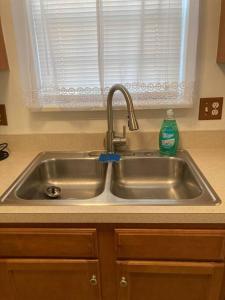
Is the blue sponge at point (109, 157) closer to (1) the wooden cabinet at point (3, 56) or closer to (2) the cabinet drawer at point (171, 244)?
(2) the cabinet drawer at point (171, 244)

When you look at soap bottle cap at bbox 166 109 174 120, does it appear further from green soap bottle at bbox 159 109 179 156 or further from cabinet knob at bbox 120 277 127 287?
cabinet knob at bbox 120 277 127 287

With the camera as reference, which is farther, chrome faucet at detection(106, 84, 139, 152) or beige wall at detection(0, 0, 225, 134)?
beige wall at detection(0, 0, 225, 134)

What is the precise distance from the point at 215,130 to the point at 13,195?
1.06m

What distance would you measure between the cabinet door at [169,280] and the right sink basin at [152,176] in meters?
0.35

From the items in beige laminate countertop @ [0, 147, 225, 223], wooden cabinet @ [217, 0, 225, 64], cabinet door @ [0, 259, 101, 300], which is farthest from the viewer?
wooden cabinet @ [217, 0, 225, 64]

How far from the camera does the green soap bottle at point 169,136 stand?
131cm

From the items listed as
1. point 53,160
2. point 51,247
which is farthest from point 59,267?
point 53,160

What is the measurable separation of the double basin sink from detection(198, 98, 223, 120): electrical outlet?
0.24 m

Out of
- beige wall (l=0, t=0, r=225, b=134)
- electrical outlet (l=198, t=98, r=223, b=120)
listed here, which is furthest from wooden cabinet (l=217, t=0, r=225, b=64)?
electrical outlet (l=198, t=98, r=223, b=120)

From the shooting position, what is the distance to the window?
1.19m

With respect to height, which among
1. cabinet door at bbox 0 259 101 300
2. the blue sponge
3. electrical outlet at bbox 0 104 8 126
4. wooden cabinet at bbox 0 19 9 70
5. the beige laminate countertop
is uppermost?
wooden cabinet at bbox 0 19 9 70

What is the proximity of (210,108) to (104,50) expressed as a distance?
632 mm

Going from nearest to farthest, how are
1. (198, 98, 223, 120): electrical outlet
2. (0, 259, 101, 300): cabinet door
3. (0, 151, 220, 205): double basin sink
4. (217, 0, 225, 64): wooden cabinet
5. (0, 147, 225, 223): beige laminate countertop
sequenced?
(0, 147, 225, 223): beige laminate countertop
(0, 259, 101, 300): cabinet door
(217, 0, 225, 64): wooden cabinet
(0, 151, 220, 205): double basin sink
(198, 98, 223, 120): electrical outlet

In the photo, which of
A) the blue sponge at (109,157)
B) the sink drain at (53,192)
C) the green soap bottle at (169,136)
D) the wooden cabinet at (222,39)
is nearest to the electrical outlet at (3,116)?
the sink drain at (53,192)
